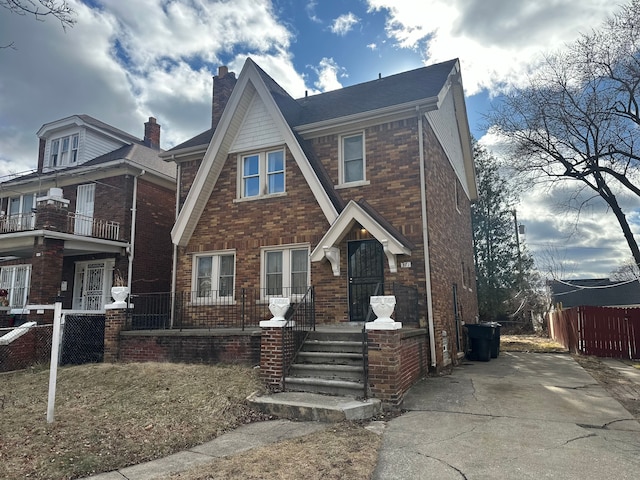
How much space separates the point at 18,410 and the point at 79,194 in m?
13.2

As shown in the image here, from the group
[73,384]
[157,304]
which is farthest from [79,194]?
[73,384]

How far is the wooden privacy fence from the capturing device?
14.6 metres

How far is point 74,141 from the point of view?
782 inches

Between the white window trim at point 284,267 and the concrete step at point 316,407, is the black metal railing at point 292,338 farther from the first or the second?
the white window trim at point 284,267

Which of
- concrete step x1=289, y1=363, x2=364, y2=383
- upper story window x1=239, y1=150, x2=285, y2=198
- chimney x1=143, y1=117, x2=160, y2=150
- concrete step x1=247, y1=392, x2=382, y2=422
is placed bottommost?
concrete step x1=247, y1=392, x2=382, y2=422

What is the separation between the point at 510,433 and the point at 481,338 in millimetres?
8186

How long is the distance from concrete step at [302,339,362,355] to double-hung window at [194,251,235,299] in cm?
477

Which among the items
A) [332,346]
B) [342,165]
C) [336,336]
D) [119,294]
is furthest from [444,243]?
[119,294]

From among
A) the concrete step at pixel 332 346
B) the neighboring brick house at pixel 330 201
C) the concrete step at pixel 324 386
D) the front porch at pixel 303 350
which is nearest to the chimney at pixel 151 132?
the neighboring brick house at pixel 330 201

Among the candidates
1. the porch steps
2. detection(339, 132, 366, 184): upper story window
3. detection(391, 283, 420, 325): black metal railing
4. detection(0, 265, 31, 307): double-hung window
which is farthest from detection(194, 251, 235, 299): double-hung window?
detection(0, 265, 31, 307): double-hung window

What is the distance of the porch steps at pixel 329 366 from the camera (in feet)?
24.8

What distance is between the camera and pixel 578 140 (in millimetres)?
19219

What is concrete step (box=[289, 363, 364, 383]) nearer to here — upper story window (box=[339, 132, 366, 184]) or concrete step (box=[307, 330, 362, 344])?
concrete step (box=[307, 330, 362, 344])

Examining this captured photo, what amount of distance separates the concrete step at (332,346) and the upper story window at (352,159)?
498cm
